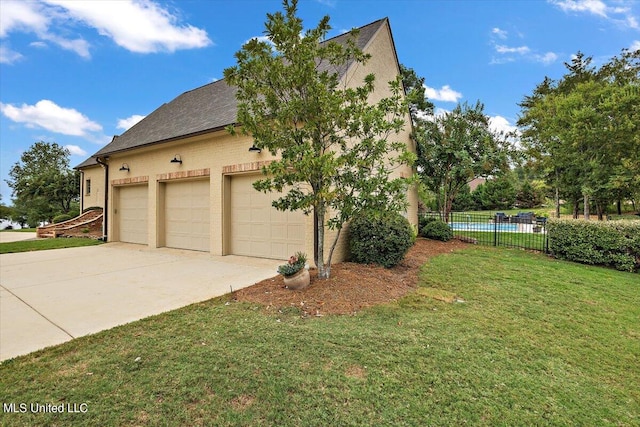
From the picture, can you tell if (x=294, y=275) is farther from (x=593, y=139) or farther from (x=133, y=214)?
(x=593, y=139)

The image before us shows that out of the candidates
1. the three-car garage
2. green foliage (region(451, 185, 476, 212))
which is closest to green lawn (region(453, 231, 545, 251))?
the three-car garage

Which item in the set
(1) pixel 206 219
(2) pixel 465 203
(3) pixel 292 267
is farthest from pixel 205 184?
(2) pixel 465 203

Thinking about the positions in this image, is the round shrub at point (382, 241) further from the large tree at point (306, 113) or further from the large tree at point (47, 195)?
the large tree at point (47, 195)

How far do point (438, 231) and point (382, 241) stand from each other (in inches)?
236

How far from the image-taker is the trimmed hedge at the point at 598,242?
7.93 meters

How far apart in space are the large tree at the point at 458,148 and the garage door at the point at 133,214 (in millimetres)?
11685

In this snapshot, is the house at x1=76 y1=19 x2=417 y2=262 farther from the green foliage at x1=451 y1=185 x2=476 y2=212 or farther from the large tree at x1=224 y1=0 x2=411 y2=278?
the green foliage at x1=451 y1=185 x2=476 y2=212

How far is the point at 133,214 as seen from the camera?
496 inches

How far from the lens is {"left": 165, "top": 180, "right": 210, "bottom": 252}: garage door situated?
998 centimetres

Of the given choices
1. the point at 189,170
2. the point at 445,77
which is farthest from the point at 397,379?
the point at 445,77

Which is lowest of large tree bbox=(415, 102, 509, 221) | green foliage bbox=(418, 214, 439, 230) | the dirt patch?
the dirt patch

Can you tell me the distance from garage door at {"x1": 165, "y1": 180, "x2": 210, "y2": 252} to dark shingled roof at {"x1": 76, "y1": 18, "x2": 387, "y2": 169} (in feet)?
5.83

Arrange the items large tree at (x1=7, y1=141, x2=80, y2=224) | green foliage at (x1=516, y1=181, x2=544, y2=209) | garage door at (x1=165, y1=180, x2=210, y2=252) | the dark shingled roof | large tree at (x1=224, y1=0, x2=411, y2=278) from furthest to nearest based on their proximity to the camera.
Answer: green foliage at (x1=516, y1=181, x2=544, y2=209), large tree at (x1=7, y1=141, x2=80, y2=224), garage door at (x1=165, y1=180, x2=210, y2=252), the dark shingled roof, large tree at (x1=224, y1=0, x2=411, y2=278)

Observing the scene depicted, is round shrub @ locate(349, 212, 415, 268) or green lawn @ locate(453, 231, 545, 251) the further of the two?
green lawn @ locate(453, 231, 545, 251)
